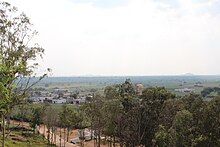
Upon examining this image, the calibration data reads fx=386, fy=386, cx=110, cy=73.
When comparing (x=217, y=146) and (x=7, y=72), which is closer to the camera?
(x=7, y=72)

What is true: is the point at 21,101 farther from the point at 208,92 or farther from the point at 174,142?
the point at 208,92

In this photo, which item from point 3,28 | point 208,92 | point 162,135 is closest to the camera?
point 3,28

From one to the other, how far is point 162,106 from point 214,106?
16110 mm

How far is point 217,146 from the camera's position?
4312cm

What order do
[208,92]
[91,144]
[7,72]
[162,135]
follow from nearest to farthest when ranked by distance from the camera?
1. [7,72]
2. [162,135]
3. [91,144]
4. [208,92]

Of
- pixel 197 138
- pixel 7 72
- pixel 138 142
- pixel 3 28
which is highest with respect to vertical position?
pixel 3 28

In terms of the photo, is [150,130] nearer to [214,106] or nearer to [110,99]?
[110,99]

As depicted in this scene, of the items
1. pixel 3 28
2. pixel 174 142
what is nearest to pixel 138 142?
pixel 174 142

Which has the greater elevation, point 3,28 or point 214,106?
point 3,28

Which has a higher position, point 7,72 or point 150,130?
point 7,72

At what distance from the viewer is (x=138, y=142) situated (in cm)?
5919

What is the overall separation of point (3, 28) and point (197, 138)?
2367 centimetres

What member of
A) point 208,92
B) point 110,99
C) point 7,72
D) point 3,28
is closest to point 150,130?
point 110,99

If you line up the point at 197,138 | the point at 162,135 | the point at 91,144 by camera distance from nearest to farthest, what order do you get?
the point at 197,138 → the point at 162,135 → the point at 91,144
